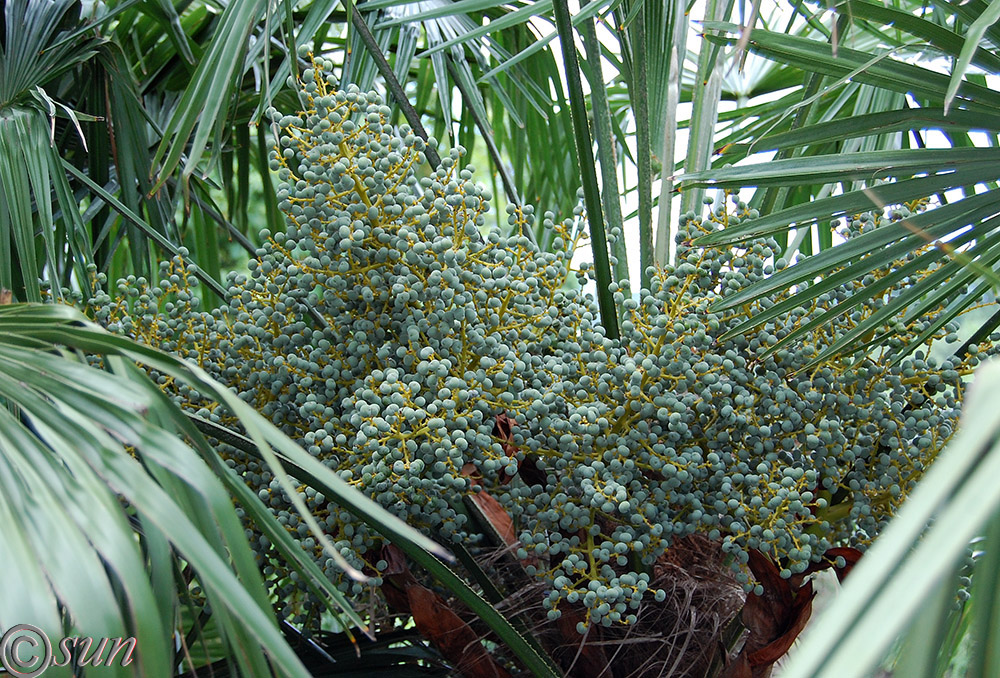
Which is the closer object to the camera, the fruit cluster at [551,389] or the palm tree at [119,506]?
the palm tree at [119,506]

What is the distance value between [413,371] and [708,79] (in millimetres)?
471

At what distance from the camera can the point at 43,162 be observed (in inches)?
34.6

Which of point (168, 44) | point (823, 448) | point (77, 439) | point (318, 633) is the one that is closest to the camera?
point (77, 439)

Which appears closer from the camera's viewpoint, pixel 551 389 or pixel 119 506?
pixel 119 506

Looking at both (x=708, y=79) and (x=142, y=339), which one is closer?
(x=142, y=339)

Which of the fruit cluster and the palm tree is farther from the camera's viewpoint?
the fruit cluster

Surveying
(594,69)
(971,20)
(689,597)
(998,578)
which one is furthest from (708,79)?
(998,578)

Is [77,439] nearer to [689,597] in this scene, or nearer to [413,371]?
[413,371]

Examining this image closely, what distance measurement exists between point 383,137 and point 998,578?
1.72ft

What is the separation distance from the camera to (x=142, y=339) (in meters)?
0.76

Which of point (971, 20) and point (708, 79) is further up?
point (708, 79)

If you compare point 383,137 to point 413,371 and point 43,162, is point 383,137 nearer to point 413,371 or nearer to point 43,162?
point 413,371

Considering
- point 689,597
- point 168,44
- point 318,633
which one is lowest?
point 689,597

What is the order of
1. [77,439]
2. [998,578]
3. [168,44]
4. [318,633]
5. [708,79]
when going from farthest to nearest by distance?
[168,44]
[708,79]
[318,633]
[77,439]
[998,578]
